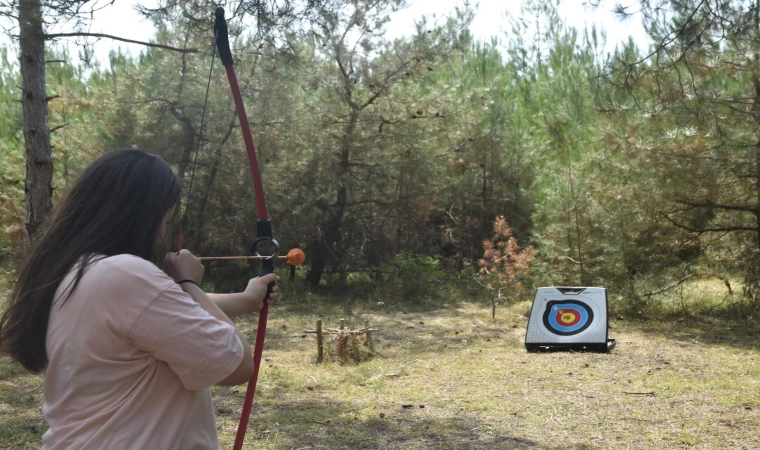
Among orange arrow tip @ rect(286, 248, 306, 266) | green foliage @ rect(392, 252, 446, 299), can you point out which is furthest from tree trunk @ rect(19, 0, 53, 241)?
green foliage @ rect(392, 252, 446, 299)

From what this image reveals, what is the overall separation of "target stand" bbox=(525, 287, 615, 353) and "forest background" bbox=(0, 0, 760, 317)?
54.8 inches

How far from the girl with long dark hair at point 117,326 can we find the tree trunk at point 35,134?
295 cm

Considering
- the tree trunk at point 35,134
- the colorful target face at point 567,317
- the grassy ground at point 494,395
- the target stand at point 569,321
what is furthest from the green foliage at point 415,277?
the tree trunk at point 35,134

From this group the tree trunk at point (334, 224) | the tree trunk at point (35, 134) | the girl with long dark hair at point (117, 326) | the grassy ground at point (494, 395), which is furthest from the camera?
the tree trunk at point (334, 224)

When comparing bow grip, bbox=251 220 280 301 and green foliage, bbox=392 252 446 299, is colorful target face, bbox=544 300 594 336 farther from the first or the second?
bow grip, bbox=251 220 280 301

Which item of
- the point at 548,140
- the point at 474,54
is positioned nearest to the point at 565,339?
the point at 548,140

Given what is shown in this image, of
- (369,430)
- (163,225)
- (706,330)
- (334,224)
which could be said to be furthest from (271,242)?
(334,224)

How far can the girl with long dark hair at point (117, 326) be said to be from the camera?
1.06m

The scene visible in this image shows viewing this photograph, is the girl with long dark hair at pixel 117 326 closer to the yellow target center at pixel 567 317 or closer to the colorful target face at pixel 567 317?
the colorful target face at pixel 567 317

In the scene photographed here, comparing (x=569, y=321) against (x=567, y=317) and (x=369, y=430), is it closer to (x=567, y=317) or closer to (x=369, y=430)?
(x=567, y=317)

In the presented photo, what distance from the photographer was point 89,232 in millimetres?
1115

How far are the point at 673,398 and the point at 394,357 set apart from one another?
212 cm

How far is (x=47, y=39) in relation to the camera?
3.71m

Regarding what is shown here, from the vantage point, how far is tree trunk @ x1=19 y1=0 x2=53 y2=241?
12.7 feet
